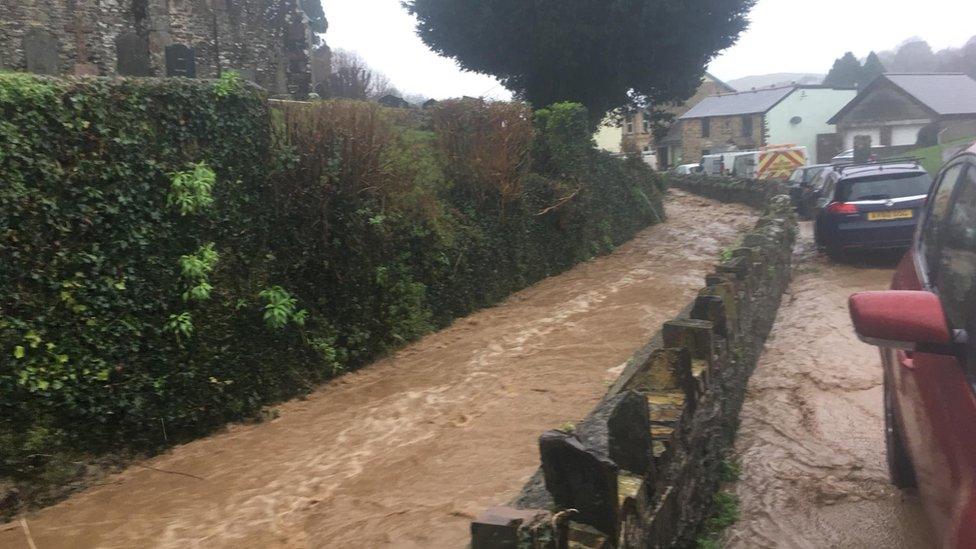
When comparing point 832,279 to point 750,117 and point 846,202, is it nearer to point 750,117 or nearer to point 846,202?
point 846,202

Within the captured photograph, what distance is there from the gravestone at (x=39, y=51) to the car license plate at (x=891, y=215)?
39.0 ft

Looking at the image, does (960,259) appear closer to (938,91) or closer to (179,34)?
(179,34)

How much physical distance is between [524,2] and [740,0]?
19.9 ft

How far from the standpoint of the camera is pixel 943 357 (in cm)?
289

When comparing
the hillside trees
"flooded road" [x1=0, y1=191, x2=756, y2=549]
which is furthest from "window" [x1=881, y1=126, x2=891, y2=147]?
"flooded road" [x1=0, y1=191, x2=756, y2=549]

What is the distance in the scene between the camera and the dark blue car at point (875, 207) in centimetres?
1248

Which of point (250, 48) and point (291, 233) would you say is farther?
point (250, 48)

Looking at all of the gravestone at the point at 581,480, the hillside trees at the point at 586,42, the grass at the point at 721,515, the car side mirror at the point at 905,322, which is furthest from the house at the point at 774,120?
the gravestone at the point at 581,480

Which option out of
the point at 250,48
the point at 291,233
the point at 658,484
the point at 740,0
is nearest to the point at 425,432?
the point at 291,233

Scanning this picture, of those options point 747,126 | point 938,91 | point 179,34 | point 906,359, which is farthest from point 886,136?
point 906,359

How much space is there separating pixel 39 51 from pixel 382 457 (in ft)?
19.9

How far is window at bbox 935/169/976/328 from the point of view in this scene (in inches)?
118

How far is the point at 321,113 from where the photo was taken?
32.8ft

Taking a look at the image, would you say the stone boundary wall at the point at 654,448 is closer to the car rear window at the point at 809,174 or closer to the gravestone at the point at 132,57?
the gravestone at the point at 132,57
